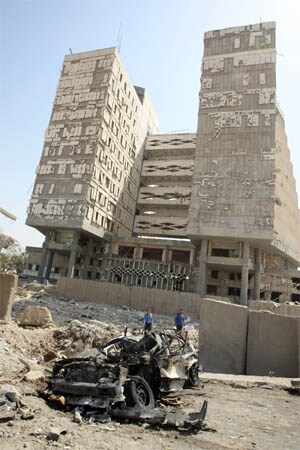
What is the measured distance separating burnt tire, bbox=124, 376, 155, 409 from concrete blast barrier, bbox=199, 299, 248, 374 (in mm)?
5869

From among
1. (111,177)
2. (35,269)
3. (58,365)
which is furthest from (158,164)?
(58,365)

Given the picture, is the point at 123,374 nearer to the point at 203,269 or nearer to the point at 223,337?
the point at 223,337

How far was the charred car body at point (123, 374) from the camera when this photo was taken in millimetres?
5793

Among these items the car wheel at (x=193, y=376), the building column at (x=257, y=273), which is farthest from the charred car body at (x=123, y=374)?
the building column at (x=257, y=273)

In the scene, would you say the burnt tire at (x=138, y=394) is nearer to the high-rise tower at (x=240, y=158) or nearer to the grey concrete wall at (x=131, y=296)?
the grey concrete wall at (x=131, y=296)

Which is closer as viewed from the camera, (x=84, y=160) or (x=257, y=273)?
(x=257, y=273)

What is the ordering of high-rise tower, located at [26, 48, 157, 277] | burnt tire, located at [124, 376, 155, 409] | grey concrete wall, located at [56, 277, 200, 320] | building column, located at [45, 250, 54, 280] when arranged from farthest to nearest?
building column, located at [45, 250, 54, 280] → high-rise tower, located at [26, 48, 157, 277] → grey concrete wall, located at [56, 277, 200, 320] → burnt tire, located at [124, 376, 155, 409]

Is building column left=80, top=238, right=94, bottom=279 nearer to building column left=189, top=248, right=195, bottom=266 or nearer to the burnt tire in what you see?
building column left=189, top=248, right=195, bottom=266

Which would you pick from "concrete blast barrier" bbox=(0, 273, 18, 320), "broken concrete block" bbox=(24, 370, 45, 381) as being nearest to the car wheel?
"broken concrete block" bbox=(24, 370, 45, 381)

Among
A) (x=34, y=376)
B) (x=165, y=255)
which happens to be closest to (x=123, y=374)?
(x=34, y=376)

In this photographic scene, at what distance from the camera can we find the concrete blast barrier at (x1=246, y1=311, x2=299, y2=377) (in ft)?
35.4

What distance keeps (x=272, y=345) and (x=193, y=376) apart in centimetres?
355

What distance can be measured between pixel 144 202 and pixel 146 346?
5860cm

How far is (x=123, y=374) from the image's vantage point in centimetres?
635
